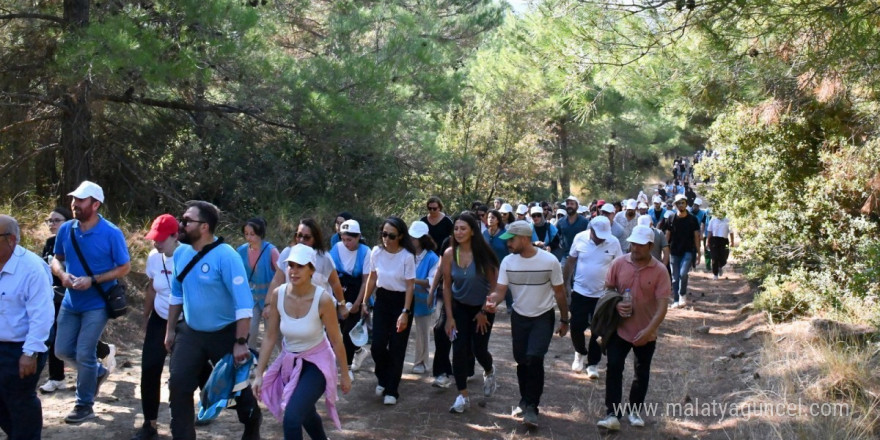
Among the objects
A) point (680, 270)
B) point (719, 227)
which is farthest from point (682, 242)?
point (719, 227)

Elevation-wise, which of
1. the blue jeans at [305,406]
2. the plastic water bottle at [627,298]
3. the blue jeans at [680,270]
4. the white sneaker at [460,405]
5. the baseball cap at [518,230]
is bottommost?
the white sneaker at [460,405]

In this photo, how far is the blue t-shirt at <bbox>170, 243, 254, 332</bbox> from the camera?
5.61 meters

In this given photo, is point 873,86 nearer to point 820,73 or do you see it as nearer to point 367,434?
point 820,73

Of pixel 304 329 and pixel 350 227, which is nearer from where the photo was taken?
pixel 304 329

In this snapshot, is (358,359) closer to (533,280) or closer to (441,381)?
(441,381)

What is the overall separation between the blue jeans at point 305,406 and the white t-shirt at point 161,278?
1.63m

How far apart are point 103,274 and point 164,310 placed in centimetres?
67

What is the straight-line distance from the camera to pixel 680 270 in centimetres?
1470

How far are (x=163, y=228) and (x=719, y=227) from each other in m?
12.7

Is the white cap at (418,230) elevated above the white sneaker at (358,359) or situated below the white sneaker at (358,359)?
above

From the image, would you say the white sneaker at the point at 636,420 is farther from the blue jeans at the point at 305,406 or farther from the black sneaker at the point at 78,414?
the black sneaker at the point at 78,414

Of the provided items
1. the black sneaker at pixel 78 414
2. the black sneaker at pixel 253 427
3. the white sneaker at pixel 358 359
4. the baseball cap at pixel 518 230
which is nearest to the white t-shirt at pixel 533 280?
the baseball cap at pixel 518 230

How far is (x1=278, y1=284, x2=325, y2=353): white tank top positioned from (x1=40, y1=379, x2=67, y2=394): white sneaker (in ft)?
12.0

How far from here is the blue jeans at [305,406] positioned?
5.27 meters
